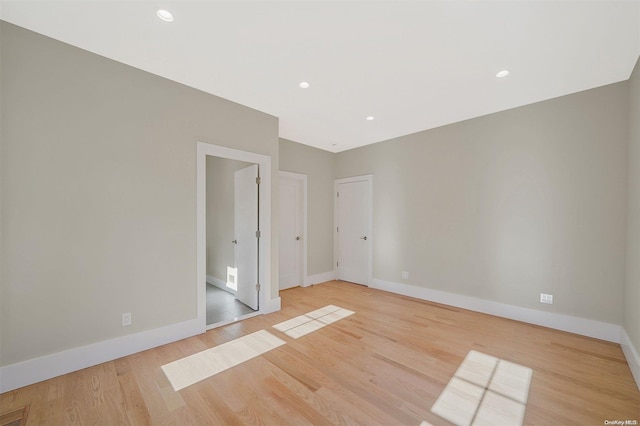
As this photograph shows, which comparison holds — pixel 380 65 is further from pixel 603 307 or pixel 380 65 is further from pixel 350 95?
pixel 603 307

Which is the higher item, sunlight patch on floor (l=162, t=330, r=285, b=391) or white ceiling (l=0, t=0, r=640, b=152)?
white ceiling (l=0, t=0, r=640, b=152)

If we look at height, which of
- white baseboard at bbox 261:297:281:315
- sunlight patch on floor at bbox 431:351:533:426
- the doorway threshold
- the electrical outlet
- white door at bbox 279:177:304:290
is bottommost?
the doorway threshold

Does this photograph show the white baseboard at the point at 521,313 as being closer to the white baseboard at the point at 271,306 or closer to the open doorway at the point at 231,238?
the white baseboard at the point at 271,306

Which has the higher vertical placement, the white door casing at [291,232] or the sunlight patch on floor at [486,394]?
the white door casing at [291,232]

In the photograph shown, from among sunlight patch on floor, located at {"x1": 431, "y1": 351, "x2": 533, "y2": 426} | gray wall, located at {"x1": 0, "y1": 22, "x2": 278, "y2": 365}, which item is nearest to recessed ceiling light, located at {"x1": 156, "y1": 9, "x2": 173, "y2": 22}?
gray wall, located at {"x1": 0, "y1": 22, "x2": 278, "y2": 365}

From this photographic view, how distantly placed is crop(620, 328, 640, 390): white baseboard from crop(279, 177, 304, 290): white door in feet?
13.9

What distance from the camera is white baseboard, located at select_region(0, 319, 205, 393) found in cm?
194

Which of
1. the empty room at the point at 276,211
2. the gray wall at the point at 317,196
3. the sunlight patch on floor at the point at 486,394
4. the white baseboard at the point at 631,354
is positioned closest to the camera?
the sunlight patch on floor at the point at 486,394

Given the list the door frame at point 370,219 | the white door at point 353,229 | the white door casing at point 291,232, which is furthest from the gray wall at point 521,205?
the white door casing at point 291,232

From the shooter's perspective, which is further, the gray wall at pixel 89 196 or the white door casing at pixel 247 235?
the white door casing at pixel 247 235

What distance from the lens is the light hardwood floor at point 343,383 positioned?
5.67ft

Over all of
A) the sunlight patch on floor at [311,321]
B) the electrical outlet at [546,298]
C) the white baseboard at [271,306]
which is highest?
the electrical outlet at [546,298]

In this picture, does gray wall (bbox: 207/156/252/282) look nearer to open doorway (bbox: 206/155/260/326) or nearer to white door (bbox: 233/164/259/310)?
open doorway (bbox: 206/155/260/326)

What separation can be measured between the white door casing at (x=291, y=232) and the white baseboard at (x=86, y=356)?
6.88ft
